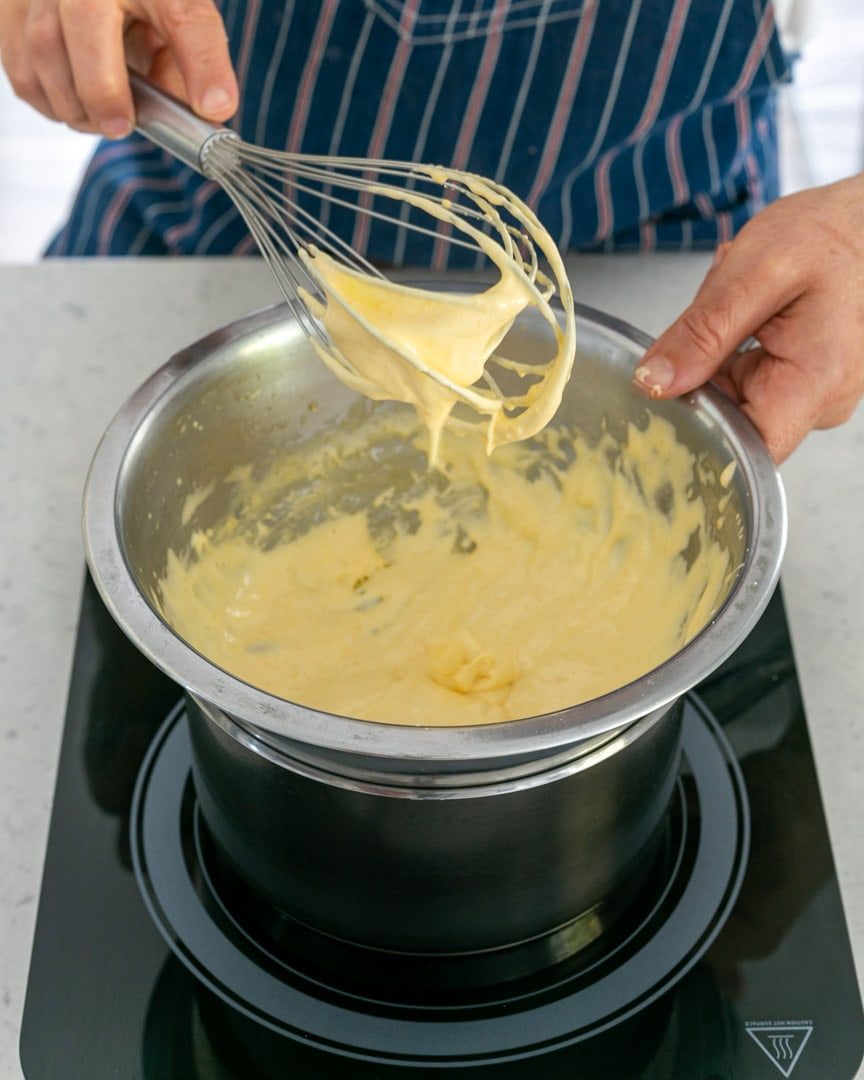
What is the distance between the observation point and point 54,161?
8.85 ft

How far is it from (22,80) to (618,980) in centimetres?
87

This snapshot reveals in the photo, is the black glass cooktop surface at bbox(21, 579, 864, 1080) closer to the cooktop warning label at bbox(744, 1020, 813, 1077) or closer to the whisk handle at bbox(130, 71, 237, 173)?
the cooktop warning label at bbox(744, 1020, 813, 1077)

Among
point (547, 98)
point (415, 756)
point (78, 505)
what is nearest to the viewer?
point (415, 756)

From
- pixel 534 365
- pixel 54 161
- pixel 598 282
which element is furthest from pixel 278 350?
pixel 54 161

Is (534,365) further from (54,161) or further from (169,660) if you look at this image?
(54,161)

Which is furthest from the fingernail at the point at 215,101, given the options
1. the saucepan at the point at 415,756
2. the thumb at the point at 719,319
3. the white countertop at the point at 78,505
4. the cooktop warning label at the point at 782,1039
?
the cooktop warning label at the point at 782,1039

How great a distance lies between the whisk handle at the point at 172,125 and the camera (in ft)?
2.87

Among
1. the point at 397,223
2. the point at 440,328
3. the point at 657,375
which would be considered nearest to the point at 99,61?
the point at 397,223

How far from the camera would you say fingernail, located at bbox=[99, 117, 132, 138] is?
3.12 feet

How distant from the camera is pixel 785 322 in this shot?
2.96 ft

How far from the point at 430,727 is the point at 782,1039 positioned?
33 centimetres

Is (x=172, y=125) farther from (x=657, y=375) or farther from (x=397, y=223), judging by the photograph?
(x=657, y=375)

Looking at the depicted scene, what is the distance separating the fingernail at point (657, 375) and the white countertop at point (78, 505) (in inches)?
10.0

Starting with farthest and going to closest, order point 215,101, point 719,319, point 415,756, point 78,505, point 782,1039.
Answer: point 78,505
point 215,101
point 719,319
point 782,1039
point 415,756
